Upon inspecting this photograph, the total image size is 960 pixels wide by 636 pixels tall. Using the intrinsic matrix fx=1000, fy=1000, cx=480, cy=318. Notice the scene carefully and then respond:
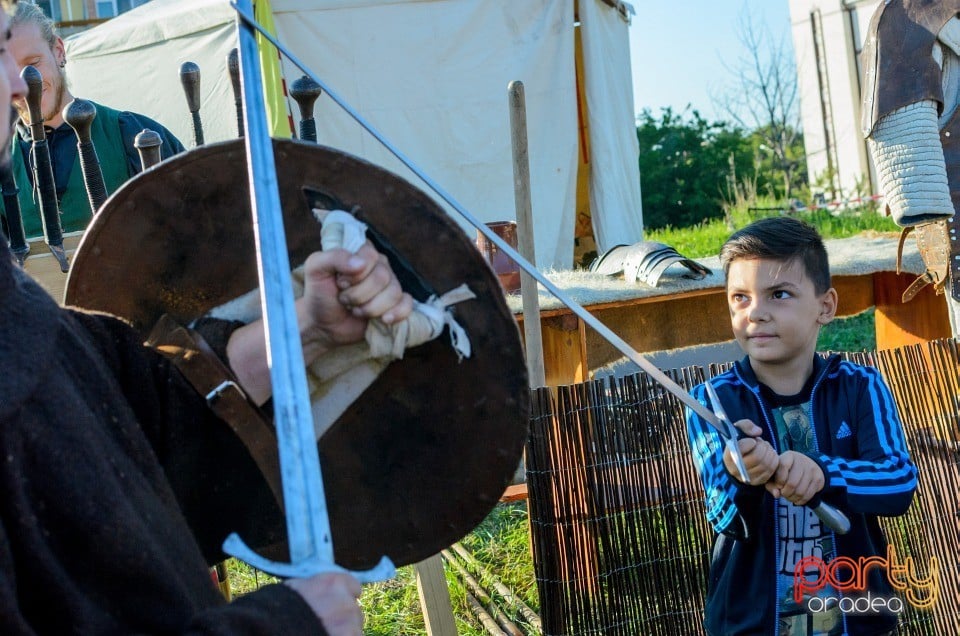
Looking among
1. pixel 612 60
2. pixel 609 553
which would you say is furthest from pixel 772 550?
pixel 612 60

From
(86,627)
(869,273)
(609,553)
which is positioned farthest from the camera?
(869,273)

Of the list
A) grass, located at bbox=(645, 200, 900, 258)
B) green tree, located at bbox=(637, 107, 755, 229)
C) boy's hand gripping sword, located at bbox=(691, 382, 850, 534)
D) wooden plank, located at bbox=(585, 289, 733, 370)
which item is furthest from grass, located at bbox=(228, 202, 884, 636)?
green tree, located at bbox=(637, 107, 755, 229)

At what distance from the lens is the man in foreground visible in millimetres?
943

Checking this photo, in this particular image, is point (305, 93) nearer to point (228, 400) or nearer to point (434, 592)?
point (228, 400)

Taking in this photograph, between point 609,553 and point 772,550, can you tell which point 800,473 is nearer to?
point 772,550

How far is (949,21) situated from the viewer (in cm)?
341

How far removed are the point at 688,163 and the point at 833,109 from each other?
256 cm

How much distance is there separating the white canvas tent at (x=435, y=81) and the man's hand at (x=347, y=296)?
5612 mm

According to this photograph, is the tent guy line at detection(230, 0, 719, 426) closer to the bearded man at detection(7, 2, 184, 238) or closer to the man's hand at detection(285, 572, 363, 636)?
the man's hand at detection(285, 572, 363, 636)

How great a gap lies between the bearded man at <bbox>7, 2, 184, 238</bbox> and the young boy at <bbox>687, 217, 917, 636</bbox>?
4.94 ft

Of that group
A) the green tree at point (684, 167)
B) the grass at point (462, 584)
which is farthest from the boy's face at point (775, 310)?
the green tree at point (684, 167)

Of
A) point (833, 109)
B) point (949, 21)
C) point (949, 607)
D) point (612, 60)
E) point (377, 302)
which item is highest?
point (833, 109)

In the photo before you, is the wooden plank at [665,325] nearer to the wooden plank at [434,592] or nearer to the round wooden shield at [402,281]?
the wooden plank at [434,592]

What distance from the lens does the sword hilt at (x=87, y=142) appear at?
6.62ft
